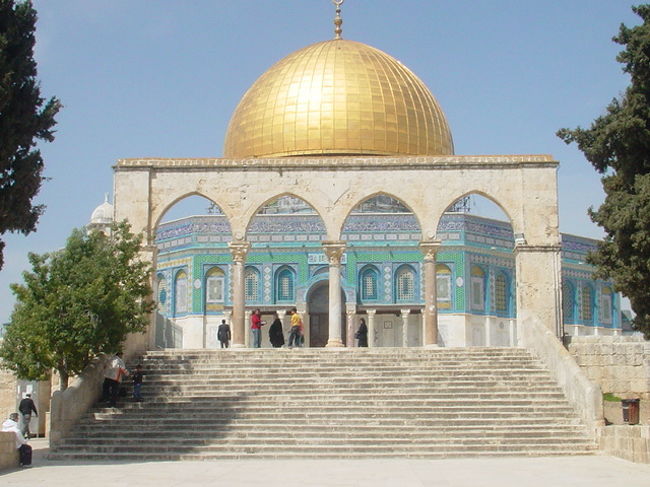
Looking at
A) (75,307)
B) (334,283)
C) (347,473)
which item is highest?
(334,283)

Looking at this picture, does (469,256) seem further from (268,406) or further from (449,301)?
(268,406)

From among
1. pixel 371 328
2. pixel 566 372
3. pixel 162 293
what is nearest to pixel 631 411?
pixel 566 372

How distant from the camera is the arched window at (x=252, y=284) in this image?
33.8 metres

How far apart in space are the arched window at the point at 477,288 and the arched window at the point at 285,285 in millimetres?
5960

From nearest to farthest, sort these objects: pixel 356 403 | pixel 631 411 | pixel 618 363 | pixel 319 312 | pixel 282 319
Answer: pixel 631 411 → pixel 356 403 → pixel 618 363 → pixel 282 319 → pixel 319 312

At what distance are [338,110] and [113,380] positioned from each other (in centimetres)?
1445

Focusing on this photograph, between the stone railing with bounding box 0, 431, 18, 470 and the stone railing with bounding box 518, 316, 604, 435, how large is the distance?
795 centimetres

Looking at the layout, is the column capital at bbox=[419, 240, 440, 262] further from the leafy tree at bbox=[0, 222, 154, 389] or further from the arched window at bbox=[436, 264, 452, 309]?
the arched window at bbox=[436, 264, 452, 309]

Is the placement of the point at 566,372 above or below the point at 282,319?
below

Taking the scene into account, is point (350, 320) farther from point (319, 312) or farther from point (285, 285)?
point (285, 285)

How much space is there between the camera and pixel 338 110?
29203mm

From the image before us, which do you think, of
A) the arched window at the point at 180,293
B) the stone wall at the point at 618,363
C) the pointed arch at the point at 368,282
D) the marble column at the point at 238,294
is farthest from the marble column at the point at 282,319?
the stone wall at the point at 618,363

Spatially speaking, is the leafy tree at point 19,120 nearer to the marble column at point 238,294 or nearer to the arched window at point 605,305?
the marble column at point 238,294

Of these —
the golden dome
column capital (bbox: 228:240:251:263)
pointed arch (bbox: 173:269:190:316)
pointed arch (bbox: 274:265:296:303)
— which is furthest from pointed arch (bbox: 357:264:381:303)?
column capital (bbox: 228:240:251:263)
